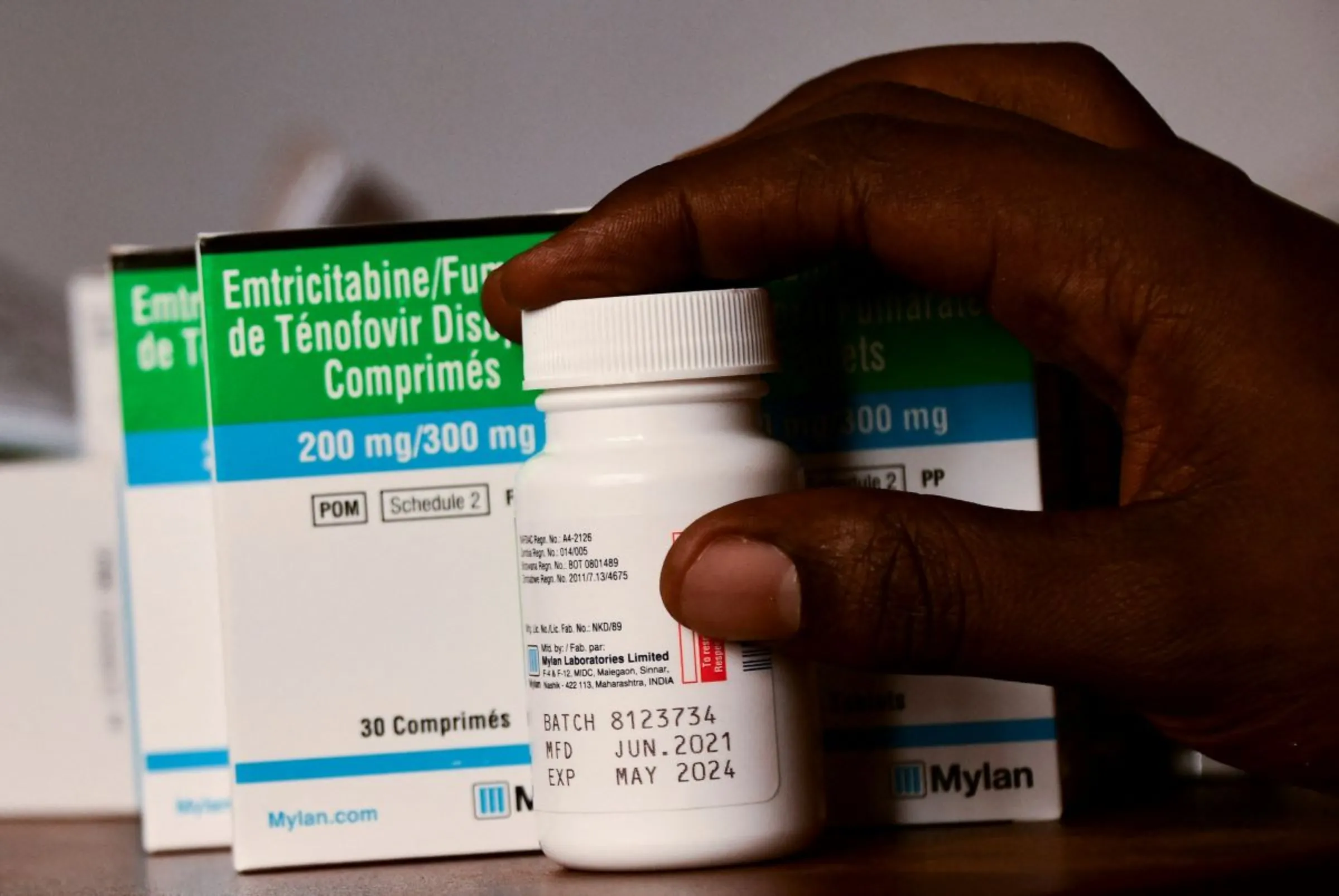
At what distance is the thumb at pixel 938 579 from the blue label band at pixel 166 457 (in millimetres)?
300

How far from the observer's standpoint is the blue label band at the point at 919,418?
63 centimetres

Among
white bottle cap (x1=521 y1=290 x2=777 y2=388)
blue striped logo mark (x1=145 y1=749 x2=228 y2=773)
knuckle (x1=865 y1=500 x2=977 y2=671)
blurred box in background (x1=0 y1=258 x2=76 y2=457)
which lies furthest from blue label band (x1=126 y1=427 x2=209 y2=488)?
blurred box in background (x1=0 y1=258 x2=76 y2=457)

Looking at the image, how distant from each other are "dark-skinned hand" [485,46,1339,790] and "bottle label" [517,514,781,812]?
0.02 meters

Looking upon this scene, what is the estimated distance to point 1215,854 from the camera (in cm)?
52

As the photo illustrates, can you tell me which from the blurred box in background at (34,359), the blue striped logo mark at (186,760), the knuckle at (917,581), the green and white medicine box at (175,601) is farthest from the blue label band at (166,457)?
the blurred box in background at (34,359)

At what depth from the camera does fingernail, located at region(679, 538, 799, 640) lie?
0.50 m

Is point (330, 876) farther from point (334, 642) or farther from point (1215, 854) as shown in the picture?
point (1215, 854)

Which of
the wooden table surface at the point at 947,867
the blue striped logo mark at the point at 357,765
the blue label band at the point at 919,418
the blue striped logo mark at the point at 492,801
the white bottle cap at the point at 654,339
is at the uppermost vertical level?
the white bottle cap at the point at 654,339

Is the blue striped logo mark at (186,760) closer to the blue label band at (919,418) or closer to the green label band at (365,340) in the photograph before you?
the green label band at (365,340)

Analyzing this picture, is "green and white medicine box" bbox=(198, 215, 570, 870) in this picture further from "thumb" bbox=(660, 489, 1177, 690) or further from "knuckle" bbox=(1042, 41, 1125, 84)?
"knuckle" bbox=(1042, 41, 1125, 84)

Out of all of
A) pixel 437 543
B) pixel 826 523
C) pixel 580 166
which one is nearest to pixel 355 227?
pixel 437 543

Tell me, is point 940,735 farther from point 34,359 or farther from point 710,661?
point 34,359

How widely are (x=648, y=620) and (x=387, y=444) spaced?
176 mm

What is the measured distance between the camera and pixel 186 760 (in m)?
0.70
